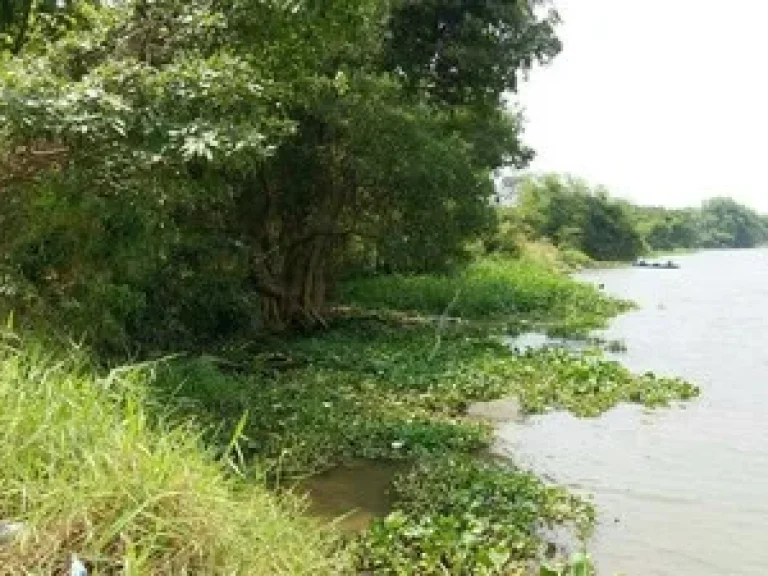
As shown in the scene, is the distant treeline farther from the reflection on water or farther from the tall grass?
the tall grass

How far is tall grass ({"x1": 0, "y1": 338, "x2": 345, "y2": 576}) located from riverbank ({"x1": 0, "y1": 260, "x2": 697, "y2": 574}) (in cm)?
2

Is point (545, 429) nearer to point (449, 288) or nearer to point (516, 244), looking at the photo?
point (449, 288)

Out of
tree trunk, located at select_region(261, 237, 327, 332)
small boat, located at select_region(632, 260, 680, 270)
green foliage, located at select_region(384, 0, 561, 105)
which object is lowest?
small boat, located at select_region(632, 260, 680, 270)

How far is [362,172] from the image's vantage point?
51.9 feet

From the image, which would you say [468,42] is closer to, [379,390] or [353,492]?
[379,390]

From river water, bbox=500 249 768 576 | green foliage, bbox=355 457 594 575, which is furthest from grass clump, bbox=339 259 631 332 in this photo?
green foliage, bbox=355 457 594 575

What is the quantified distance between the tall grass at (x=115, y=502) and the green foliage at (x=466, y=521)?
44.0 inches

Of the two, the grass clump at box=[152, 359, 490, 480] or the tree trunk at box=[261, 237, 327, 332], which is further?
the tree trunk at box=[261, 237, 327, 332]

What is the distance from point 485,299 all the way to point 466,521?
17.4 metres

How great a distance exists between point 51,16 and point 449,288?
612 inches

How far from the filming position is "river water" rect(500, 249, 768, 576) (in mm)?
6867

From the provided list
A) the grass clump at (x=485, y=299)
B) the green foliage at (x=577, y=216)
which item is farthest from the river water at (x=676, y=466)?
the green foliage at (x=577, y=216)

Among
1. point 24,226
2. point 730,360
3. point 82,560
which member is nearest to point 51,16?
point 24,226

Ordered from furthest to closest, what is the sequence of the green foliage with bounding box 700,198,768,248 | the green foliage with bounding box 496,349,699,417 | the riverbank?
the green foliage with bounding box 700,198,768,248 < the green foliage with bounding box 496,349,699,417 < the riverbank
